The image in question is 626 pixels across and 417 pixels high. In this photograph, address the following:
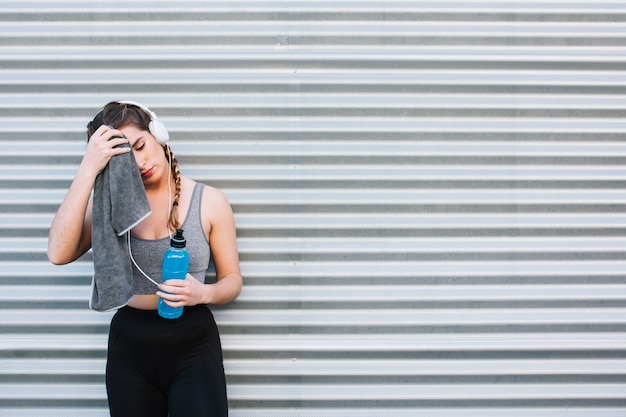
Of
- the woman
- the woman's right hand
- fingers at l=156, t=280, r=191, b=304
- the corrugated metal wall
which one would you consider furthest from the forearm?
the woman's right hand

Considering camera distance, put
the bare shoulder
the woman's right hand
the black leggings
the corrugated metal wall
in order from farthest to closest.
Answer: the corrugated metal wall < the bare shoulder < the black leggings < the woman's right hand

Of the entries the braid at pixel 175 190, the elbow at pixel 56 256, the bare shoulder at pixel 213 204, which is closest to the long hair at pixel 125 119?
the braid at pixel 175 190

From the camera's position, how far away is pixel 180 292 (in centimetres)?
214

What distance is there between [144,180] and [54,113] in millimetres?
917

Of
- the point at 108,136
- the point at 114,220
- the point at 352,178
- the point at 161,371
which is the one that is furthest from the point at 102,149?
the point at 352,178

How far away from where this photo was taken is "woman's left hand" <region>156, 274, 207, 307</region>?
6.97 ft

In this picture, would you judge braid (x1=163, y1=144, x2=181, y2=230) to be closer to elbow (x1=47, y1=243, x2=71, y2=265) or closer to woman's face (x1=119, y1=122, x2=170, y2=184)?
woman's face (x1=119, y1=122, x2=170, y2=184)

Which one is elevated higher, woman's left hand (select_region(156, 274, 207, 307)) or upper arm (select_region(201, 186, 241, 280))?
upper arm (select_region(201, 186, 241, 280))

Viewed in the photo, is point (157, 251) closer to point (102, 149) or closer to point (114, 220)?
point (114, 220)

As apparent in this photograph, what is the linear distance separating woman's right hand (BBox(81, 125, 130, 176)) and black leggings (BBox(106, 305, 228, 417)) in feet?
2.55

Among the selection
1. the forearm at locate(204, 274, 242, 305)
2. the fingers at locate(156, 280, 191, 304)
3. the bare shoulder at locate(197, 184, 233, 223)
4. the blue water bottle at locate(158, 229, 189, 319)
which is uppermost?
the bare shoulder at locate(197, 184, 233, 223)

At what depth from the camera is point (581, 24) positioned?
2709mm

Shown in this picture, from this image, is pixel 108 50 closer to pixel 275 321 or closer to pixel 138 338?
pixel 138 338

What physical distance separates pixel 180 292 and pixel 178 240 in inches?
9.9
